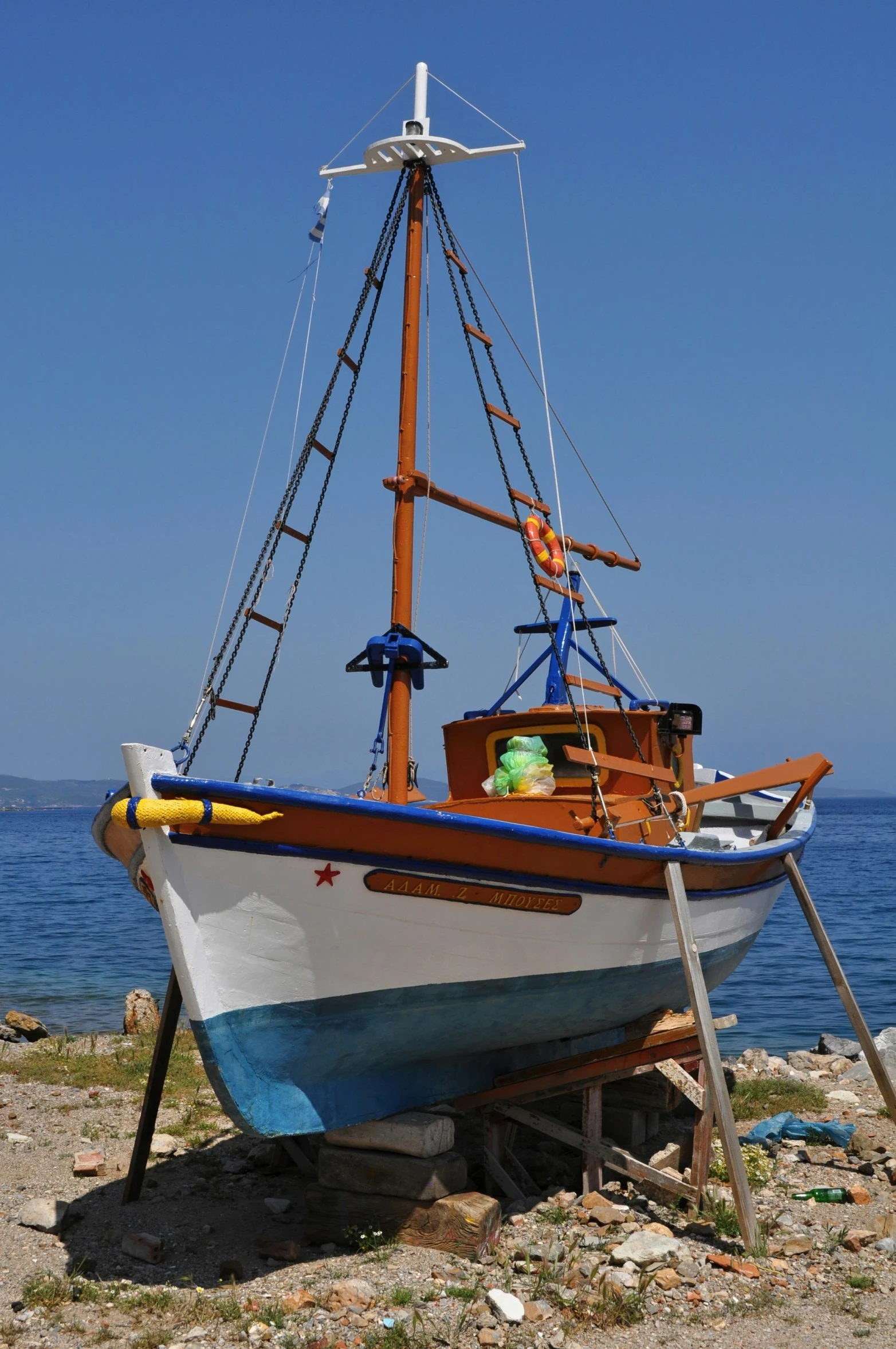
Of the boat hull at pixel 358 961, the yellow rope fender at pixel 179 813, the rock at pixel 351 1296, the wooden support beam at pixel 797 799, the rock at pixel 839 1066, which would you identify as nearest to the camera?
the rock at pixel 351 1296

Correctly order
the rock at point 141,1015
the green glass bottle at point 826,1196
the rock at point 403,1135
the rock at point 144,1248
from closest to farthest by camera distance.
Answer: the rock at point 144,1248
the rock at point 403,1135
the green glass bottle at point 826,1196
the rock at point 141,1015

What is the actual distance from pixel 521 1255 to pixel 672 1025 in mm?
A: 2348

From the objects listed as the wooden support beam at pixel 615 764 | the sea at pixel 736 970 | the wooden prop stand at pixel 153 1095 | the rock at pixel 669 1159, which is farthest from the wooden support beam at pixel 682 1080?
the sea at pixel 736 970

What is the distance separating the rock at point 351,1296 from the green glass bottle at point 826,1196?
11.5ft

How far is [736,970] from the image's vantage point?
2055 centimetres

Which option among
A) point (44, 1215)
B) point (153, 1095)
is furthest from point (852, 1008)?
point (44, 1215)

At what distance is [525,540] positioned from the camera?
972cm

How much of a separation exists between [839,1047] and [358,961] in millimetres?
9822

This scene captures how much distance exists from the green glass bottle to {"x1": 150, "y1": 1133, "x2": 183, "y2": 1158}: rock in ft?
15.5

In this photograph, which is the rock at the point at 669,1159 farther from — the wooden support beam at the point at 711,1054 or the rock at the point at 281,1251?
the rock at the point at 281,1251

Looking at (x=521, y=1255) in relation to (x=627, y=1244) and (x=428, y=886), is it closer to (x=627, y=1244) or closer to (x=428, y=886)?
(x=627, y=1244)

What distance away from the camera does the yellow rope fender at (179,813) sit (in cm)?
608

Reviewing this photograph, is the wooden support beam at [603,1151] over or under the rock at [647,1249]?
over

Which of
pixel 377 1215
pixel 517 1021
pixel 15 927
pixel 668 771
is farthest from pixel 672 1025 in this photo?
pixel 15 927
